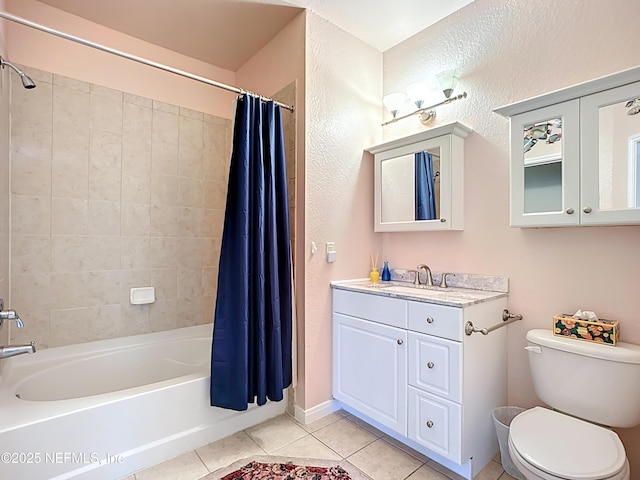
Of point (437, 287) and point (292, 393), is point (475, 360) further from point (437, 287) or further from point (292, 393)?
point (292, 393)

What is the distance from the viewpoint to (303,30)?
82.5 inches

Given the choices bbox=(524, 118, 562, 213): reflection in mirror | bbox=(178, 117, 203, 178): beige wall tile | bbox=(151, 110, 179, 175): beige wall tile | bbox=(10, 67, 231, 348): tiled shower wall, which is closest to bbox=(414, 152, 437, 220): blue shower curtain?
bbox=(524, 118, 562, 213): reflection in mirror

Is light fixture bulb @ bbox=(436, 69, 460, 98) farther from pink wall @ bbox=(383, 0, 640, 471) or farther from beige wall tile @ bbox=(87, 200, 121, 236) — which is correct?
beige wall tile @ bbox=(87, 200, 121, 236)

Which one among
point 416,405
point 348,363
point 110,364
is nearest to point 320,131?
point 348,363

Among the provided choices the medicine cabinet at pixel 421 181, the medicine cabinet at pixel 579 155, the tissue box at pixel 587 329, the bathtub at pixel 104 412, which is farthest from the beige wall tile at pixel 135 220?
the tissue box at pixel 587 329

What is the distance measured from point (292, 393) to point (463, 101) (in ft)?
7.18

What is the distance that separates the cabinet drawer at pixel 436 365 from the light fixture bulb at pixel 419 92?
157 cm

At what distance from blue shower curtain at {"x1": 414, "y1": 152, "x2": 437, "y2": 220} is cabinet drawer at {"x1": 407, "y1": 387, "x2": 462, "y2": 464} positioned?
41.9 inches

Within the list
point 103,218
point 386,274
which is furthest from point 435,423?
point 103,218

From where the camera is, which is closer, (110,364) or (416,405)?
(416,405)

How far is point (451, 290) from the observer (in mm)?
1965

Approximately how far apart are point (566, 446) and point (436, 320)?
2.11 feet

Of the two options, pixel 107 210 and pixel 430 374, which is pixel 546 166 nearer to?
pixel 430 374

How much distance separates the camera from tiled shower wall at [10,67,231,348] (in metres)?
1.98
